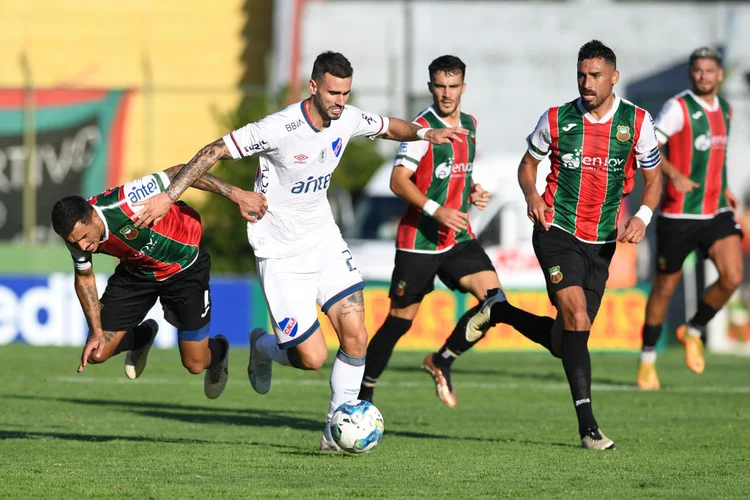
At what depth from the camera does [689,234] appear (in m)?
11.8

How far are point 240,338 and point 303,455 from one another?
1033 centimetres

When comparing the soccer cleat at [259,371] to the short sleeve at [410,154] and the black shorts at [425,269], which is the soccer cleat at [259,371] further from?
the short sleeve at [410,154]

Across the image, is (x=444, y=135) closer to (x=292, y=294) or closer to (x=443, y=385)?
(x=292, y=294)

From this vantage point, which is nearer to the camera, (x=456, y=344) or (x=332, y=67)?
(x=332, y=67)

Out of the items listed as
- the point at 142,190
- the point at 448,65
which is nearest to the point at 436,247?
the point at 448,65

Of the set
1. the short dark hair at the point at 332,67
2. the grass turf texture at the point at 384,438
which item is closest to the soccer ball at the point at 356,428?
the grass turf texture at the point at 384,438

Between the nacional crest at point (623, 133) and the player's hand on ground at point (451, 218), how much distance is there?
1.27 m

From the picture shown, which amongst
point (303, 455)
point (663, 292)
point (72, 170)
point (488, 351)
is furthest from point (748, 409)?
point (72, 170)

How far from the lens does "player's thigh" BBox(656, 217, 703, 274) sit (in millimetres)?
11828

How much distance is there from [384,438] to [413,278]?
1.50 m

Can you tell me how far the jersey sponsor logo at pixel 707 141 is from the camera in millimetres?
11789

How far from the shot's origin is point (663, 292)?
39.3 feet

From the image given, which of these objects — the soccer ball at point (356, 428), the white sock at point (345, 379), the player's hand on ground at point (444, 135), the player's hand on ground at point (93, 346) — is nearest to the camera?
the soccer ball at point (356, 428)

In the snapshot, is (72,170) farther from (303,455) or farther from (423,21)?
(303,455)
